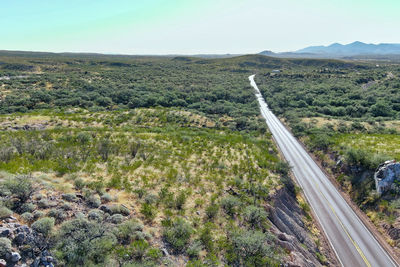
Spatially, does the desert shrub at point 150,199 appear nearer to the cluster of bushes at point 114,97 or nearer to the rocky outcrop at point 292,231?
the rocky outcrop at point 292,231

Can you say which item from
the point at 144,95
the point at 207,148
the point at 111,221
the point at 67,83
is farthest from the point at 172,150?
the point at 67,83

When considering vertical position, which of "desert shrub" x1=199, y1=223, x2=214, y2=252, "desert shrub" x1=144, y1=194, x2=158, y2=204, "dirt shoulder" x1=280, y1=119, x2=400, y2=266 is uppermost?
"desert shrub" x1=144, y1=194, x2=158, y2=204

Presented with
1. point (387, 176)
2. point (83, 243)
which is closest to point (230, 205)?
point (83, 243)

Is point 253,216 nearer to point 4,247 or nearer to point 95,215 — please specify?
point 95,215

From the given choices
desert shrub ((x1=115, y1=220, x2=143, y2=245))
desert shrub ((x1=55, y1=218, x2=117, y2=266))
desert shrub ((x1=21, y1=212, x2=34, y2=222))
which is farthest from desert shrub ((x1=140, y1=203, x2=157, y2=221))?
desert shrub ((x1=21, y1=212, x2=34, y2=222))

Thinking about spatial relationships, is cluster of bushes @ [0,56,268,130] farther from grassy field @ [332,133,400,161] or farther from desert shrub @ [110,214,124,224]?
desert shrub @ [110,214,124,224]

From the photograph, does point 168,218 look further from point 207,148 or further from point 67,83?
point 67,83

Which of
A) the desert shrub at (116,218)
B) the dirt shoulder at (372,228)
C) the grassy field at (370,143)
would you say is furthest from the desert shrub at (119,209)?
the grassy field at (370,143)
